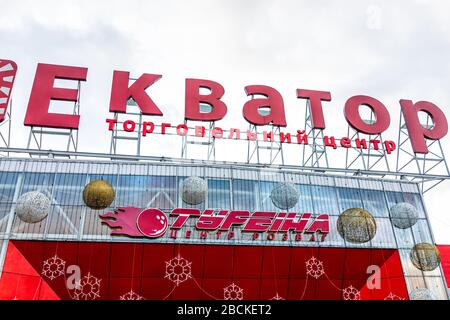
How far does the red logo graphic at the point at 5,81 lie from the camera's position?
75.8ft

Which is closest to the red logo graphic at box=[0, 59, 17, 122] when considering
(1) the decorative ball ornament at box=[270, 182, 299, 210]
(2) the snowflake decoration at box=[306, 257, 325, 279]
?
(1) the decorative ball ornament at box=[270, 182, 299, 210]

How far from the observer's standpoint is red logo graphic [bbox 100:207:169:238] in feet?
64.8

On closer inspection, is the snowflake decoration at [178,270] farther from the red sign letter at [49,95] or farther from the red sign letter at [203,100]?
the red sign letter at [49,95]

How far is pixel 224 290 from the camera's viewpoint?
66.2 feet

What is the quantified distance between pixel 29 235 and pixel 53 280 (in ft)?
8.97

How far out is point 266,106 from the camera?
90.1 feet

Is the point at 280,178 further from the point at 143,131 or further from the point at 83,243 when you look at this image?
the point at 83,243

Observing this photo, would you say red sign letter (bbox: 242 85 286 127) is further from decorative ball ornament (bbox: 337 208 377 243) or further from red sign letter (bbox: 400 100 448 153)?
decorative ball ornament (bbox: 337 208 377 243)

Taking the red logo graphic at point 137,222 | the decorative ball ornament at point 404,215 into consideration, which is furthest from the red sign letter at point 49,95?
the decorative ball ornament at point 404,215

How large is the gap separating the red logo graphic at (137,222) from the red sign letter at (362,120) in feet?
53.0

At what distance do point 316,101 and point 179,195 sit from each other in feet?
45.2

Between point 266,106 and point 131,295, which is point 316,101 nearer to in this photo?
point 266,106

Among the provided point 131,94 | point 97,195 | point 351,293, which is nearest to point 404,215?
point 351,293
